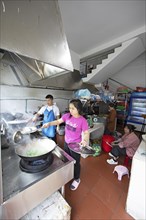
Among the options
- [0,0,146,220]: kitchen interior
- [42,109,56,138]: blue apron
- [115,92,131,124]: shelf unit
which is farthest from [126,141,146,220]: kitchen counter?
[115,92,131,124]: shelf unit

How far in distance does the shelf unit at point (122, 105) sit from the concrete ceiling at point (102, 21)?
2079 millimetres

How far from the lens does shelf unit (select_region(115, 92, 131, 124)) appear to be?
4.25m

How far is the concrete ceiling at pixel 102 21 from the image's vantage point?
70.2 inches

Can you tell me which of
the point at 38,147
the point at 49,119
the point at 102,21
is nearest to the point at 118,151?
the point at 49,119

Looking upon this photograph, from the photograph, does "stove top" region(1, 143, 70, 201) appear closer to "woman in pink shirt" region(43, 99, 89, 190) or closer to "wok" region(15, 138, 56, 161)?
"wok" region(15, 138, 56, 161)

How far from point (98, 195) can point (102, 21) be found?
2996 millimetres

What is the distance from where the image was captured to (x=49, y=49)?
604 millimetres

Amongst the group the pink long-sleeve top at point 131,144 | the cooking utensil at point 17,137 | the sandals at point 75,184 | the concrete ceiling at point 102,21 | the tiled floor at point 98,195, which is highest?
the concrete ceiling at point 102,21

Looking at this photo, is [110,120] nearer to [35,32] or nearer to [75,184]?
[75,184]

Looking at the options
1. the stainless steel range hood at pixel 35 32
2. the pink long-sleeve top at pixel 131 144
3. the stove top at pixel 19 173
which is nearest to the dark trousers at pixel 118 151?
the pink long-sleeve top at pixel 131 144

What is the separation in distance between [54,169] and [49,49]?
2.64 feet

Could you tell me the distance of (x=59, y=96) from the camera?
3131 millimetres

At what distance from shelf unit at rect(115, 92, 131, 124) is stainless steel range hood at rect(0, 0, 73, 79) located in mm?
4101

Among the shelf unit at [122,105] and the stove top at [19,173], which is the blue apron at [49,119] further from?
the shelf unit at [122,105]
